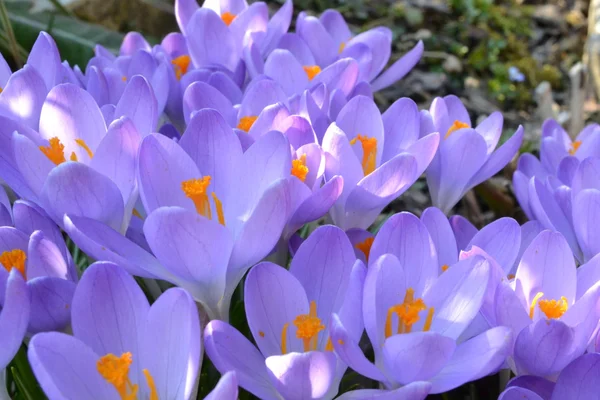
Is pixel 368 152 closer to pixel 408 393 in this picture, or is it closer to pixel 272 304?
pixel 272 304

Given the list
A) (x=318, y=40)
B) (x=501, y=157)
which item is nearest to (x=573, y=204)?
(x=501, y=157)

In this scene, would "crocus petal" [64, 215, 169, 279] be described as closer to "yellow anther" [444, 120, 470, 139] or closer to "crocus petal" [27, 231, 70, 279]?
"crocus petal" [27, 231, 70, 279]

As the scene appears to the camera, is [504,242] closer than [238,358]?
No

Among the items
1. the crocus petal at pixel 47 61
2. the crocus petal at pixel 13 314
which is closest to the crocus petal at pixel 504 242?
the crocus petal at pixel 13 314

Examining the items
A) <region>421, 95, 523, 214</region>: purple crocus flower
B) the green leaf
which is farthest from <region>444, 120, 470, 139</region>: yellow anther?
the green leaf

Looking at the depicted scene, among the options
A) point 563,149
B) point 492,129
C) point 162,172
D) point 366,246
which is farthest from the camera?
point 563,149

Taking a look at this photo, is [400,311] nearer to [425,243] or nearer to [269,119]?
[425,243]
